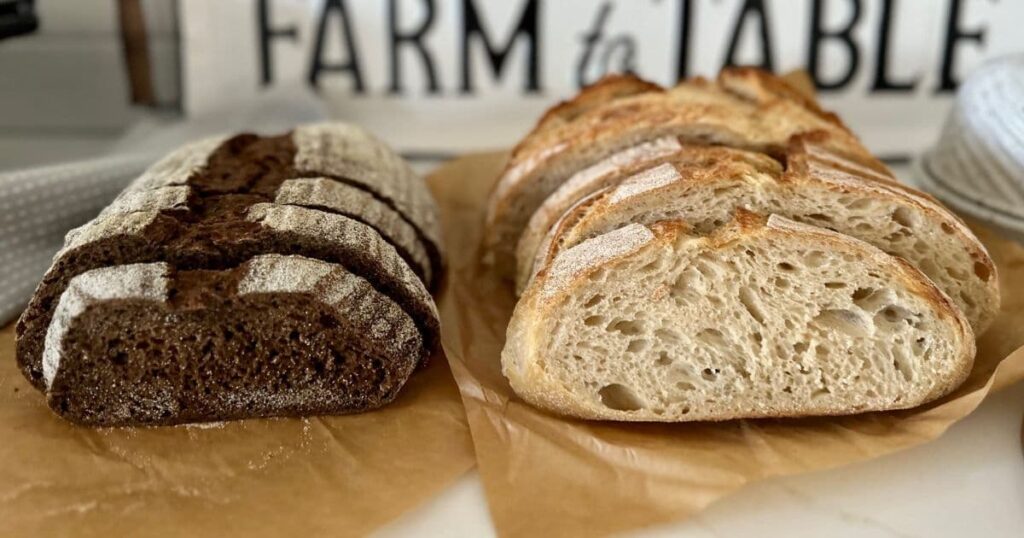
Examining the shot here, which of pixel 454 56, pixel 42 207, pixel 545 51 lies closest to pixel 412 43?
pixel 454 56

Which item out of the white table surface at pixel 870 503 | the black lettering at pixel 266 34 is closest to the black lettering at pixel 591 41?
the black lettering at pixel 266 34

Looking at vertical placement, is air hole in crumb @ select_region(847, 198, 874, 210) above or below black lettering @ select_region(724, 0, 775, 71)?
below

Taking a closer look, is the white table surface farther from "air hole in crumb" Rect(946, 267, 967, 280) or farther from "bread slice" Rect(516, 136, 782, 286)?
"bread slice" Rect(516, 136, 782, 286)

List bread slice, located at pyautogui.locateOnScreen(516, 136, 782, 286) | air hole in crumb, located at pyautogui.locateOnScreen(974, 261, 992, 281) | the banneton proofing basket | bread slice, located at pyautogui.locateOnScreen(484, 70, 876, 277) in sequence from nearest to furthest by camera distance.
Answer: air hole in crumb, located at pyautogui.locateOnScreen(974, 261, 992, 281) → bread slice, located at pyautogui.locateOnScreen(516, 136, 782, 286) → bread slice, located at pyautogui.locateOnScreen(484, 70, 876, 277) → the banneton proofing basket

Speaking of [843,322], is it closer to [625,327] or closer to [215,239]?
[625,327]

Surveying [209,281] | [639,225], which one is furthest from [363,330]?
[639,225]

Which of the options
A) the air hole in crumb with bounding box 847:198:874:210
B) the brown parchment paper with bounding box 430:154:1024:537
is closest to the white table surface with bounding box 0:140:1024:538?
the brown parchment paper with bounding box 430:154:1024:537

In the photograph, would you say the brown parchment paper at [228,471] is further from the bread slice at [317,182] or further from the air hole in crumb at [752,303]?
the air hole in crumb at [752,303]
